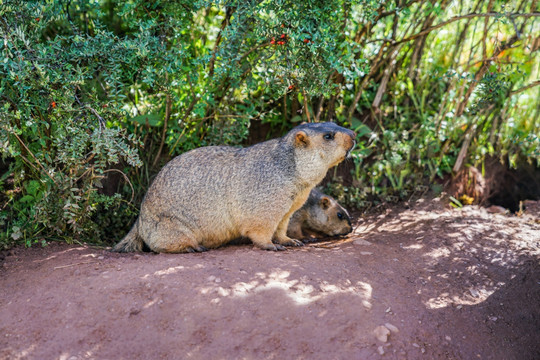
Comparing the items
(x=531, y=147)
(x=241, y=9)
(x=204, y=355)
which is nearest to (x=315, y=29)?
(x=241, y=9)

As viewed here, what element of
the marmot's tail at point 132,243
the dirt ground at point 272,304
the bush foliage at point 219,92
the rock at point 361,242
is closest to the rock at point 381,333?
the dirt ground at point 272,304

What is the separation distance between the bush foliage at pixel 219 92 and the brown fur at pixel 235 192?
61 centimetres

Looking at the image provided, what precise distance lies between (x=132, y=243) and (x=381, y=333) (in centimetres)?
334

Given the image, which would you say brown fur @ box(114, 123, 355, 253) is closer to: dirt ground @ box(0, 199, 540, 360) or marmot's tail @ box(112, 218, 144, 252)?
marmot's tail @ box(112, 218, 144, 252)

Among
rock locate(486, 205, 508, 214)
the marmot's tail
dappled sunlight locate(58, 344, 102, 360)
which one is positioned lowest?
dappled sunlight locate(58, 344, 102, 360)

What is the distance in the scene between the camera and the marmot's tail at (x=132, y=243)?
6.18 metres

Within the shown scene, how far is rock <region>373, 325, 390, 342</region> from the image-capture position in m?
4.18

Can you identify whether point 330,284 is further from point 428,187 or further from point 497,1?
point 497,1

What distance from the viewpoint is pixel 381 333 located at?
4.22 m

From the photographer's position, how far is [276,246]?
6.17 metres

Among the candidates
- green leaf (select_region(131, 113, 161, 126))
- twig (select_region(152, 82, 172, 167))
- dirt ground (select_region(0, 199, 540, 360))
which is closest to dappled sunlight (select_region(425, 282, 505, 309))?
dirt ground (select_region(0, 199, 540, 360))

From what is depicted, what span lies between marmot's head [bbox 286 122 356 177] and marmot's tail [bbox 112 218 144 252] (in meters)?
2.15

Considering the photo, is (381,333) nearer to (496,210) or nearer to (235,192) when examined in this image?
(235,192)

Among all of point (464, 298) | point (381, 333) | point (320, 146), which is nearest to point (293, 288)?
point (381, 333)
